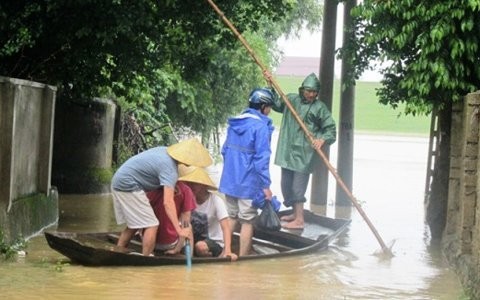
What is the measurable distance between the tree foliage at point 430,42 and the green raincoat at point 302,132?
1.22 metres

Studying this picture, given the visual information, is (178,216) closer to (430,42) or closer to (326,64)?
(430,42)

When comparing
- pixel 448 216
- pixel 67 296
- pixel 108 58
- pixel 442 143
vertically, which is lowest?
pixel 67 296

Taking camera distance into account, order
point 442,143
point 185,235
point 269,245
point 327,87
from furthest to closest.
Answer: point 327,87 < point 442,143 < point 269,245 < point 185,235

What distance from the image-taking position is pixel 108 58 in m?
13.7

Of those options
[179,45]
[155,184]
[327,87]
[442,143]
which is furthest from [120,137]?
[155,184]

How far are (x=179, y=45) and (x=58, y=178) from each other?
476 centimetres

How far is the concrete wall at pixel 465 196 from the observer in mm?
8461

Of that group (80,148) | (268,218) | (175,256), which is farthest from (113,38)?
(80,148)

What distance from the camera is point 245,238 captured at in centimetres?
1043

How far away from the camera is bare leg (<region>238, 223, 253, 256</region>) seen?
10414mm

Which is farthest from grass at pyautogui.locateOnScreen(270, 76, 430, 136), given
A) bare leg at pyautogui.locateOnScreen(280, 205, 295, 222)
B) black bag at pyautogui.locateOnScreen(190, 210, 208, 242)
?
black bag at pyautogui.locateOnScreen(190, 210, 208, 242)

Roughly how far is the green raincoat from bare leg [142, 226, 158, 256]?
3209 millimetres

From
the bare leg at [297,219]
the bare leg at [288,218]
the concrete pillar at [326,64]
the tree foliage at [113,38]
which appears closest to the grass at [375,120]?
the concrete pillar at [326,64]

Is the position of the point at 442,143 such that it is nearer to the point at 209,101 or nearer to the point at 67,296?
the point at 67,296
